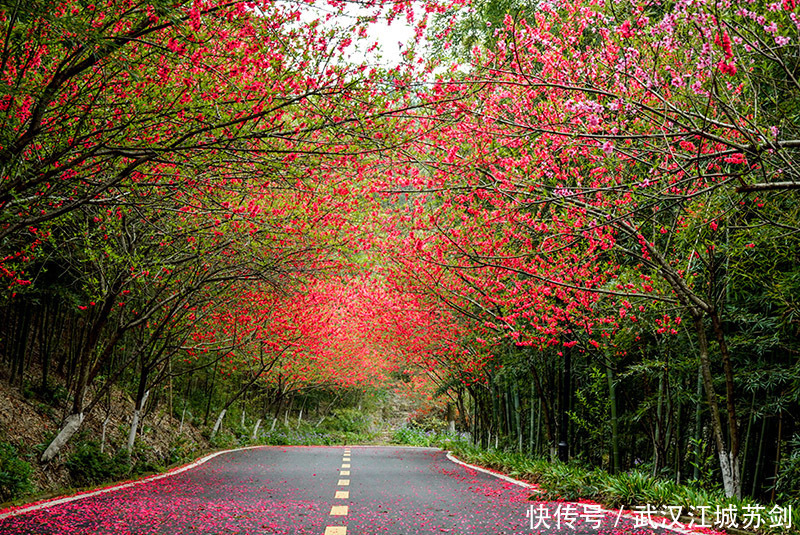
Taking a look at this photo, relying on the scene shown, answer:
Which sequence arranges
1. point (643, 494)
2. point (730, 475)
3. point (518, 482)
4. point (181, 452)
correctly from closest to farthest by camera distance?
point (730, 475)
point (643, 494)
point (518, 482)
point (181, 452)

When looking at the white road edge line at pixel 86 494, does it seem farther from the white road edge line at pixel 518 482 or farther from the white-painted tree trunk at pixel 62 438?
the white road edge line at pixel 518 482

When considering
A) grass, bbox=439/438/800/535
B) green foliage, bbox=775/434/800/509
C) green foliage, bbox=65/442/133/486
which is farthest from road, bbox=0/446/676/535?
green foliage, bbox=775/434/800/509

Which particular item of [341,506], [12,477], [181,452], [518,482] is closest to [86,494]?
[12,477]

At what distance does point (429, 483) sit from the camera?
9352 millimetres

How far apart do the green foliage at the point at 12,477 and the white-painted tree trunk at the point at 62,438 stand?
1.01 m

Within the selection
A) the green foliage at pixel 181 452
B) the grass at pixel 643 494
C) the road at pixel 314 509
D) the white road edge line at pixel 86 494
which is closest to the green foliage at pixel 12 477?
the white road edge line at pixel 86 494

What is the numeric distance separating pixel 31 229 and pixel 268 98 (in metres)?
3.74

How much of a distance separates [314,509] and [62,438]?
4.28m

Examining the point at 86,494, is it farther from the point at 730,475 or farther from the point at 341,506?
the point at 730,475

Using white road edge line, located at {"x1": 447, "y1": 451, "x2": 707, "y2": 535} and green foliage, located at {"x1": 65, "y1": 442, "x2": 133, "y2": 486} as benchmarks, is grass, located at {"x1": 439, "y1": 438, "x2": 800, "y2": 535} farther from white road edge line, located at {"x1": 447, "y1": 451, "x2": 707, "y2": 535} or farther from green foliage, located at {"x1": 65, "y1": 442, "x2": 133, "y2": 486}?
green foliage, located at {"x1": 65, "y1": 442, "x2": 133, "y2": 486}

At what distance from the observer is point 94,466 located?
8922mm

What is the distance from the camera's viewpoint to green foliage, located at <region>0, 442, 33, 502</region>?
257 inches

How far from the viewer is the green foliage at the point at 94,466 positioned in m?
8.63

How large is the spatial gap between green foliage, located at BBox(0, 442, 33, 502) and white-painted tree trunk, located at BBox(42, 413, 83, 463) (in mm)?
1008
